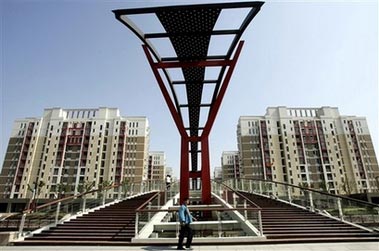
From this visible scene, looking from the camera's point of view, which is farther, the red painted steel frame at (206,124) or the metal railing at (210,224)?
the red painted steel frame at (206,124)

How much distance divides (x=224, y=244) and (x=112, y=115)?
72.4m

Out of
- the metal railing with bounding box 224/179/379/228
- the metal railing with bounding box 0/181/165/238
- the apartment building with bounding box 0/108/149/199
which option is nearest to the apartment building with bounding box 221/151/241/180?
the apartment building with bounding box 0/108/149/199

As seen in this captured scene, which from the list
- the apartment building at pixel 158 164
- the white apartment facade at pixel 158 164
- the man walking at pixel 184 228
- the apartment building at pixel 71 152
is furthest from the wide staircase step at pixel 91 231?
the white apartment facade at pixel 158 164

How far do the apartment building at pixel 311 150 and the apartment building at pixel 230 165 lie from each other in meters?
30.2

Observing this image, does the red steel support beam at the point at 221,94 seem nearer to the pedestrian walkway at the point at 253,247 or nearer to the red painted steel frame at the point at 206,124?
the red painted steel frame at the point at 206,124

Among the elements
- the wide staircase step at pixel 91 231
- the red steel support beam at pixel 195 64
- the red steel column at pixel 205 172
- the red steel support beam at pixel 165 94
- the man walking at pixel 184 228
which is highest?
the red steel support beam at pixel 195 64

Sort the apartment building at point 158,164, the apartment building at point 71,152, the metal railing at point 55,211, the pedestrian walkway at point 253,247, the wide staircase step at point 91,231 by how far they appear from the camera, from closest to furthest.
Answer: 1. the pedestrian walkway at point 253,247
2. the wide staircase step at point 91,231
3. the metal railing at point 55,211
4. the apartment building at point 71,152
5. the apartment building at point 158,164

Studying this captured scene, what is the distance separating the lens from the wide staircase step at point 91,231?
23.2 ft

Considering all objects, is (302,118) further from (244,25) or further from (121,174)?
(244,25)

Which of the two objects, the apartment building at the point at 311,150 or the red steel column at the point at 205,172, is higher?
the apartment building at the point at 311,150

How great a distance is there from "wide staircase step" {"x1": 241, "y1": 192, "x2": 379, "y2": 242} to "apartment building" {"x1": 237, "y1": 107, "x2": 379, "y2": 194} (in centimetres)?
5927

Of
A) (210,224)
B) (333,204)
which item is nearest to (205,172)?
(210,224)

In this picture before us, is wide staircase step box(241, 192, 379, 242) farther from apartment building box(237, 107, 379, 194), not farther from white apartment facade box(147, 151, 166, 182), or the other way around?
white apartment facade box(147, 151, 166, 182)

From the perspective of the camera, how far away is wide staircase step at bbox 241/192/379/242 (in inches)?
286
